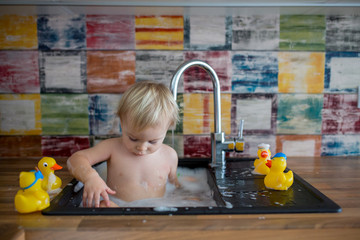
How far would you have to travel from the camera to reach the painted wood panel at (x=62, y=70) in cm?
132

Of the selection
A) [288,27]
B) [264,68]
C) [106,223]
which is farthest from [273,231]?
[288,27]

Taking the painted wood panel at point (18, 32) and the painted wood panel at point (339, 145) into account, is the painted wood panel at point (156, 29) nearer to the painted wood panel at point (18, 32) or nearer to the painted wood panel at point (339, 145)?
the painted wood panel at point (18, 32)

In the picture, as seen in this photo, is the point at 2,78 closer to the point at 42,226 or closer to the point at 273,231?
the point at 42,226

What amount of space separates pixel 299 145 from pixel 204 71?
56cm

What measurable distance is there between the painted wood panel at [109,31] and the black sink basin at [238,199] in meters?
0.64

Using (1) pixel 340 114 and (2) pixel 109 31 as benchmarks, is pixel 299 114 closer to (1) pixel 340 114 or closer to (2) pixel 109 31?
(1) pixel 340 114

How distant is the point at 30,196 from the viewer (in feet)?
2.37

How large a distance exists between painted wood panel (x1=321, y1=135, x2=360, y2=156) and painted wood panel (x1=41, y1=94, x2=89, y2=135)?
109 cm

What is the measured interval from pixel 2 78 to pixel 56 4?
435mm

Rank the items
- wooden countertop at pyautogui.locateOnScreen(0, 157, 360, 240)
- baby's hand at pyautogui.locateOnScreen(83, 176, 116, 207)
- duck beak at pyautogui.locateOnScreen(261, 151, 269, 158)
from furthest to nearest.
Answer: duck beak at pyautogui.locateOnScreen(261, 151, 269, 158)
baby's hand at pyautogui.locateOnScreen(83, 176, 116, 207)
wooden countertop at pyautogui.locateOnScreen(0, 157, 360, 240)

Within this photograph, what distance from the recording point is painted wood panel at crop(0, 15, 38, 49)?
1309 millimetres

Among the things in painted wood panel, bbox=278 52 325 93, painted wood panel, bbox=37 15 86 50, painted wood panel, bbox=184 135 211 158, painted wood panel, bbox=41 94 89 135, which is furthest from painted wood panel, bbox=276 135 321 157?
painted wood panel, bbox=37 15 86 50

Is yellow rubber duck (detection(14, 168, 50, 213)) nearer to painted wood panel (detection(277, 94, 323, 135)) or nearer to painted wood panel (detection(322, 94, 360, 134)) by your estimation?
painted wood panel (detection(277, 94, 323, 135))

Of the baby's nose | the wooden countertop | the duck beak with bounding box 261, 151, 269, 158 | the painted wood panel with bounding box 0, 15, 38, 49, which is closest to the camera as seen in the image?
the wooden countertop
